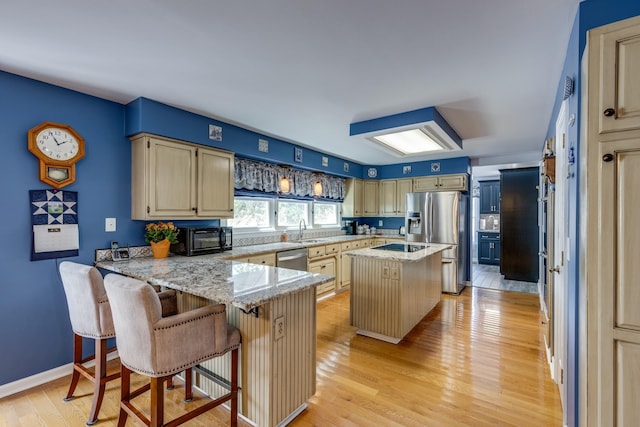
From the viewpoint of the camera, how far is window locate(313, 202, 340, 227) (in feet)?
18.5

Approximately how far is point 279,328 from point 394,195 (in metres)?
4.75

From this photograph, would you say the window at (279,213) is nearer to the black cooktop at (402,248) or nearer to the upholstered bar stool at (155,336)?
the black cooktop at (402,248)

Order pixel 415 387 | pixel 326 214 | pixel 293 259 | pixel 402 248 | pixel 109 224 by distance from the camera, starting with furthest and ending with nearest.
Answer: pixel 326 214 → pixel 293 259 → pixel 402 248 → pixel 109 224 → pixel 415 387

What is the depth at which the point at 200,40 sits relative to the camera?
1.82 m

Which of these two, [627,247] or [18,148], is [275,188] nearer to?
[18,148]

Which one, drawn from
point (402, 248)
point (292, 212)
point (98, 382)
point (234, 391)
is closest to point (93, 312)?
point (98, 382)

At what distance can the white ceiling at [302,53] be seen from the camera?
5.06ft

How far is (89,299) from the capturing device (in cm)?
190

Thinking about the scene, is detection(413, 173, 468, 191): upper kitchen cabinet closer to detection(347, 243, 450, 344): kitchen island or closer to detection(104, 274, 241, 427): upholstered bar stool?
detection(347, 243, 450, 344): kitchen island

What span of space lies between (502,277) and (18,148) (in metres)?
7.44

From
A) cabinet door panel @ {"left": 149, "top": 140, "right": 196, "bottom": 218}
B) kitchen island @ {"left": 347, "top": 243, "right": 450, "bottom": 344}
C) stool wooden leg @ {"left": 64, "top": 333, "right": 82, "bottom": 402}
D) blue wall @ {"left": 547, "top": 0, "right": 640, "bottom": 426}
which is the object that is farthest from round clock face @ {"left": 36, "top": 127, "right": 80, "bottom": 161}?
blue wall @ {"left": 547, "top": 0, "right": 640, "bottom": 426}

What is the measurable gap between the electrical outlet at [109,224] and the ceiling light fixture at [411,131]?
259 cm

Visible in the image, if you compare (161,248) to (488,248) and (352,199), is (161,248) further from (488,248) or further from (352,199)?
(488,248)

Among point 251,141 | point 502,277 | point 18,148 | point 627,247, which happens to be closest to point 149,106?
point 18,148
